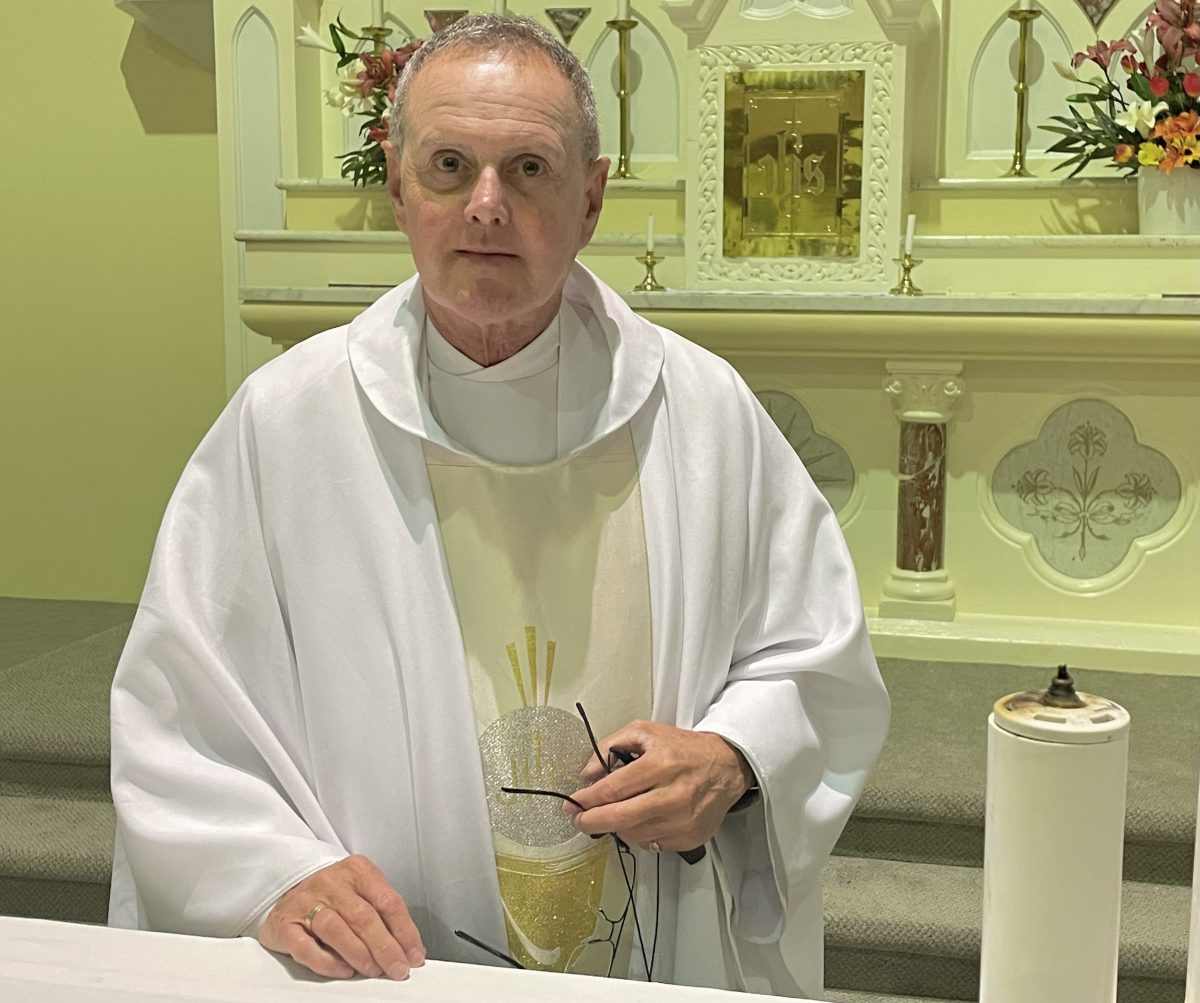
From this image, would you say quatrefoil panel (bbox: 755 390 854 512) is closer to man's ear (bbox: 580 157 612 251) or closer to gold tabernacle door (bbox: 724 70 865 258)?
gold tabernacle door (bbox: 724 70 865 258)

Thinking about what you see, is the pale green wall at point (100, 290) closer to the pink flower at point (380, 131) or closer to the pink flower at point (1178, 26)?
the pink flower at point (380, 131)

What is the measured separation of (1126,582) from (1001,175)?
1.45m

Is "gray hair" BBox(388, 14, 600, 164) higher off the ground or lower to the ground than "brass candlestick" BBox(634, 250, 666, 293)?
higher

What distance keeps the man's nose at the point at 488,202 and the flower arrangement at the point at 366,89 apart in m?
3.02

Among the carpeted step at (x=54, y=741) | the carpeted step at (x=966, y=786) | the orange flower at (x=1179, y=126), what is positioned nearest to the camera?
the carpeted step at (x=966, y=786)

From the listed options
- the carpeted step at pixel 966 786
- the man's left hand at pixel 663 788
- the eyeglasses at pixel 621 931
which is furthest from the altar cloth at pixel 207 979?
the carpeted step at pixel 966 786

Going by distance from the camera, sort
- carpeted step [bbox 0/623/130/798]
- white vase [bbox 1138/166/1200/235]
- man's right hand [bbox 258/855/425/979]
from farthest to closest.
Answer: white vase [bbox 1138/166/1200/235] < carpeted step [bbox 0/623/130/798] < man's right hand [bbox 258/855/425/979]

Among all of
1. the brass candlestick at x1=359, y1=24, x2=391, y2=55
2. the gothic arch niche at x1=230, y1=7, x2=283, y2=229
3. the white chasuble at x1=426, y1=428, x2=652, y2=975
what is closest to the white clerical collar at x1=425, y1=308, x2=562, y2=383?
the white chasuble at x1=426, y1=428, x2=652, y2=975

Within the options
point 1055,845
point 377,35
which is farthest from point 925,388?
point 1055,845

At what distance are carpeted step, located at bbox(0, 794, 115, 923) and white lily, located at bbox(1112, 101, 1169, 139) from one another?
139 inches

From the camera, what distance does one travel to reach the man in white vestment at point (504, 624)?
66.5 inches

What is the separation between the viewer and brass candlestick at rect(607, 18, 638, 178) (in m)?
4.95

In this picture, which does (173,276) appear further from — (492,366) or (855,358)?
(492,366)

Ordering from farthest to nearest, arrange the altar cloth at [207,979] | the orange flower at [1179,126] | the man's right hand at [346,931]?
1. the orange flower at [1179,126]
2. the man's right hand at [346,931]
3. the altar cloth at [207,979]
